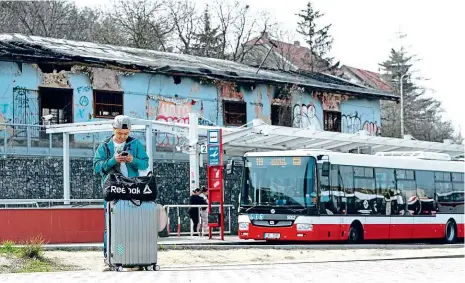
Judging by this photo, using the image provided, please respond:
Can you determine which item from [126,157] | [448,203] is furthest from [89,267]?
[448,203]

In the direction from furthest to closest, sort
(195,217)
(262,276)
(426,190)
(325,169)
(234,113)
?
(234,113) < (426,190) < (195,217) < (325,169) < (262,276)

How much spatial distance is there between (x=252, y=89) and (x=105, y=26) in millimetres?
23787

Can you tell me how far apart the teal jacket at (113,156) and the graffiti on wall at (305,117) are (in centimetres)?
3317


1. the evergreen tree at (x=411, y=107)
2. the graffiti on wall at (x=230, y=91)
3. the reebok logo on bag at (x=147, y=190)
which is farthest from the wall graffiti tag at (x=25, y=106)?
the evergreen tree at (x=411, y=107)

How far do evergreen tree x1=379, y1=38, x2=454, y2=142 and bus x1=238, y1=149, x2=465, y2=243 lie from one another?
51165mm

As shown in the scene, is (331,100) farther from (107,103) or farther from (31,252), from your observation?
(31,252)

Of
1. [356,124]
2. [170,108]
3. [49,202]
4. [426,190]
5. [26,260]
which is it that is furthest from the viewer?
[356,124]

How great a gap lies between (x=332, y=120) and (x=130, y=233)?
36846 millimetres

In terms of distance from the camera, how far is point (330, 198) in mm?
28844

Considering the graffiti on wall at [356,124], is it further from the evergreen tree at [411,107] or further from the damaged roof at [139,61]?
the evergreen tree at [411,107]

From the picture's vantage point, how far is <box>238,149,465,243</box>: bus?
28.4m

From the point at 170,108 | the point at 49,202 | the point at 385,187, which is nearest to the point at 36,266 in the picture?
the point at 49,202

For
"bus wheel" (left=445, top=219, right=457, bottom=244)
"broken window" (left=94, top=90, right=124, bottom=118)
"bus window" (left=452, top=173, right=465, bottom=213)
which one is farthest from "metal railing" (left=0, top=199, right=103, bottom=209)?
"bus window" (left=452, top=173, right=465, bottom=213)

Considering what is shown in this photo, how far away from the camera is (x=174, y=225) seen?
109 feet
